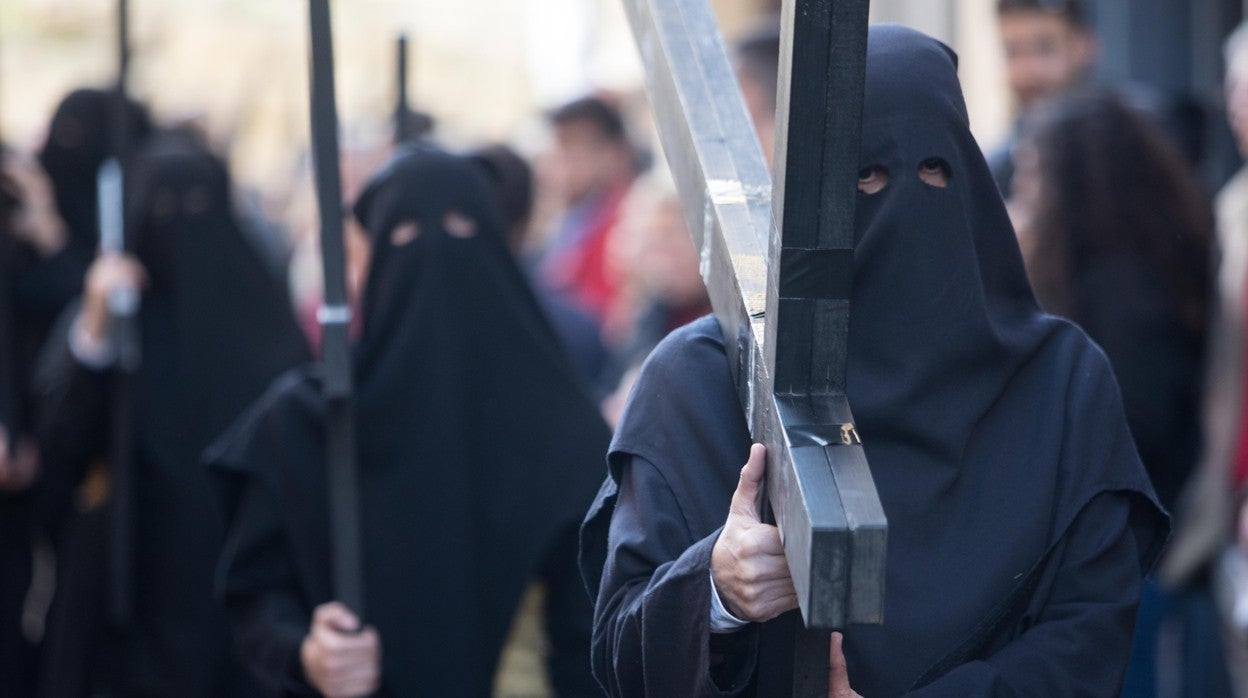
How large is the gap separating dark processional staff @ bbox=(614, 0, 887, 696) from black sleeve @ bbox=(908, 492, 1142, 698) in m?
0.38

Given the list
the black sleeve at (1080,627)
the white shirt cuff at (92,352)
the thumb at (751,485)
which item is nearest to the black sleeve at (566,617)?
the black sleeve at (1080,627)

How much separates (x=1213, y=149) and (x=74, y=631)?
4.98 meters

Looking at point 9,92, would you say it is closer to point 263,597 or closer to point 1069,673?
point 263,597

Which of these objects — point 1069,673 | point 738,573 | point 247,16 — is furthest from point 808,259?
point 247,16

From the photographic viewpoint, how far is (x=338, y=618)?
3.06 m

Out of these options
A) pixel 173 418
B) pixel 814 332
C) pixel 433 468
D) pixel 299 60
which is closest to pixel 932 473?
pixel 814 332

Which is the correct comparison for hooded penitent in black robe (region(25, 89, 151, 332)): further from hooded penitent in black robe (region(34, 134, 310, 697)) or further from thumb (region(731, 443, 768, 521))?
thumb (region(731, 443, 768, 521))

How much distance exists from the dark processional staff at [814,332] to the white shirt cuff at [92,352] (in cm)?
353

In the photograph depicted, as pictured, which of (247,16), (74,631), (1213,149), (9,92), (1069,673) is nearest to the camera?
(1069,673)

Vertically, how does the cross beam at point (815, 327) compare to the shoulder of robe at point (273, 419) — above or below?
above

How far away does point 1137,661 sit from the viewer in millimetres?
3857

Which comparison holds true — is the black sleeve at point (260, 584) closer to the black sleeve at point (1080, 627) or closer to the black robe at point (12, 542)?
the black sleeve at point (1080, 627)

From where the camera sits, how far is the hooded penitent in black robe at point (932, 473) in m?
1.99

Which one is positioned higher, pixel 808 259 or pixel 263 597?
pixel 808 259
